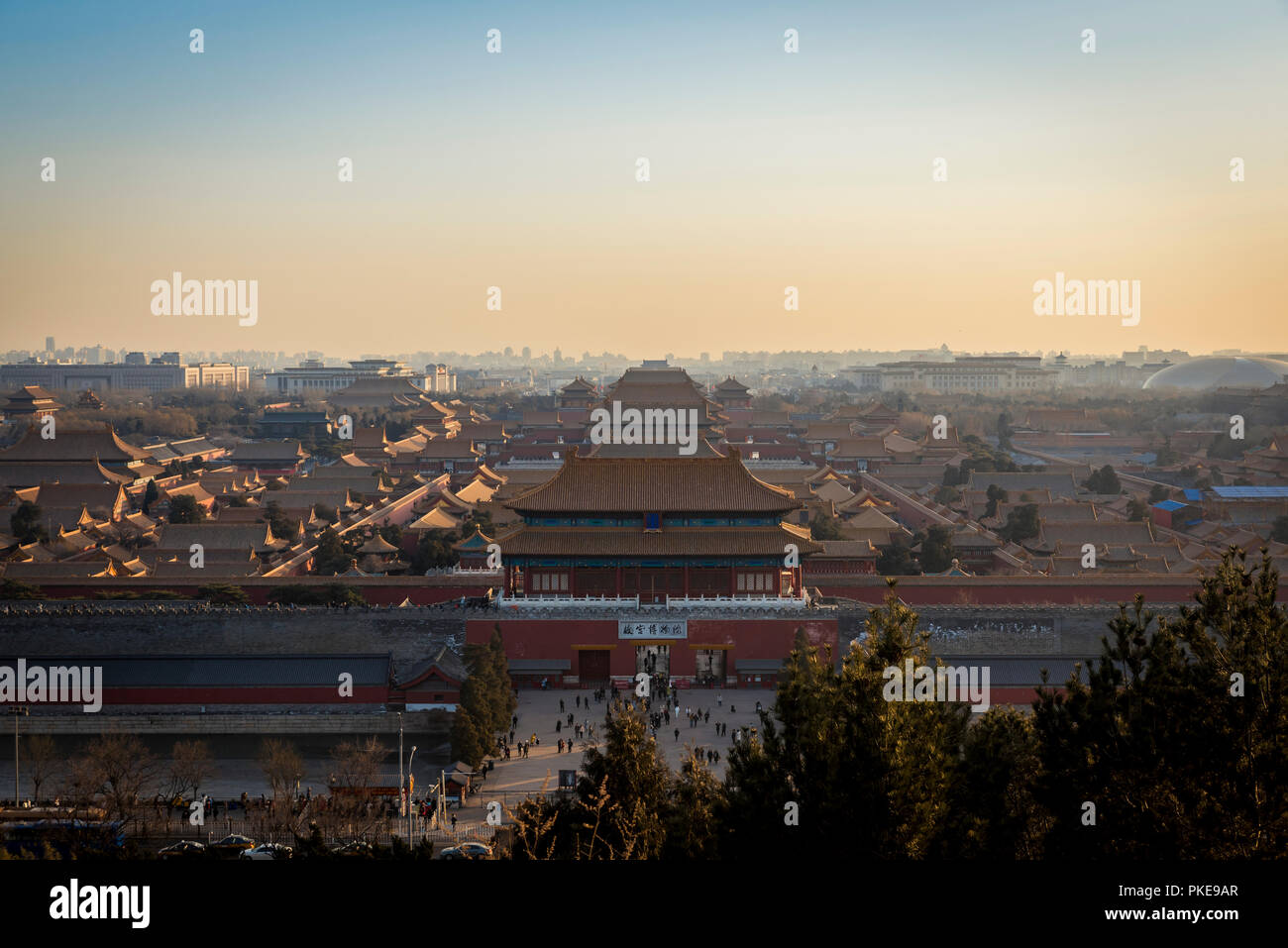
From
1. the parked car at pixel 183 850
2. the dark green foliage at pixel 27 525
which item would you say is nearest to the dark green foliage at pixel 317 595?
the parked car at pixel 183 850

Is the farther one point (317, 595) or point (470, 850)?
point (317, 595)

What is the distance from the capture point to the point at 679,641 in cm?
2309

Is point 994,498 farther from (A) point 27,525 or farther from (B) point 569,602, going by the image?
(A) point 27,525

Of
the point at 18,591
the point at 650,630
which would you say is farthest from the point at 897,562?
the point at 18,591

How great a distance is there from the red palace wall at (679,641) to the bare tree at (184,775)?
6347 millimetres

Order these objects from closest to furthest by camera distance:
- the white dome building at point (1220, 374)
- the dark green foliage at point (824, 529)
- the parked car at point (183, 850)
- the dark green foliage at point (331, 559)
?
the parked car at point (183, 850) < the dark green foliage at point (331, 559) < the dark green foliage at point (824, 529) < the white dome building at point (1220, 374)

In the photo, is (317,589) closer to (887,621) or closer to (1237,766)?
(887,621)

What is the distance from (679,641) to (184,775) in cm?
985

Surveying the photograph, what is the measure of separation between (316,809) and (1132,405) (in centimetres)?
8780

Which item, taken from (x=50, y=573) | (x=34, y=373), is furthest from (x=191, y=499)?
(x=34, y=373)

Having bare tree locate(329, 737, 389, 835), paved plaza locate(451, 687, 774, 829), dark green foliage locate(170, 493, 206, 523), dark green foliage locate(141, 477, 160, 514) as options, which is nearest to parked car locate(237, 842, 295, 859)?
bare tree locate(329, 737, 389, 835)

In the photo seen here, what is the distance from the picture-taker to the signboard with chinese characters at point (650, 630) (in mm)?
23031

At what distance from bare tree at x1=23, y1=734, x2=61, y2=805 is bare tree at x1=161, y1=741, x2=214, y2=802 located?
76.7 inches

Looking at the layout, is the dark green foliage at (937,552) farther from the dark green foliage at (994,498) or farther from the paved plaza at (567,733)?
the paved plaza at (567,733)
